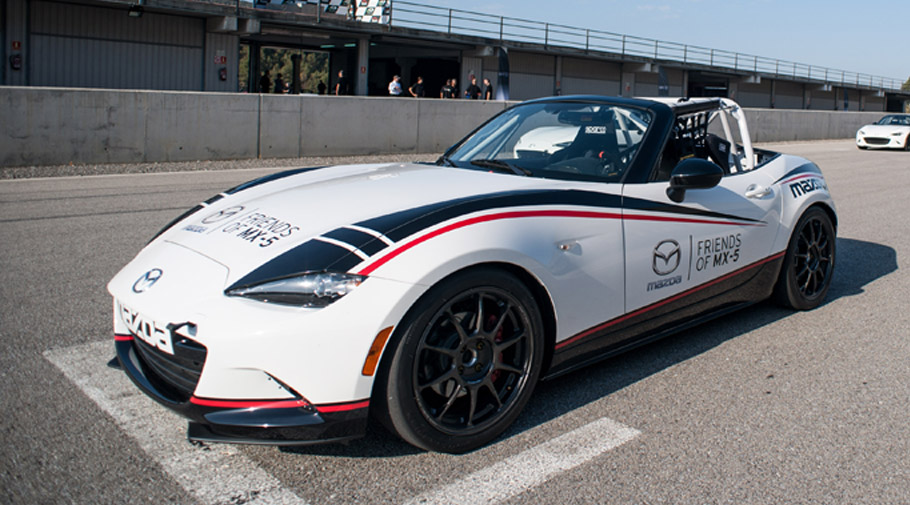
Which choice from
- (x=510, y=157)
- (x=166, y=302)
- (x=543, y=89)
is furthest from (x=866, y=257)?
(x=543, y=89)

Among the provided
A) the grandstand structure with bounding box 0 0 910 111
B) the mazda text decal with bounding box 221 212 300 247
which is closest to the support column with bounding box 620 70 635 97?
the grandstand structure with bounding box 0 0 910 111

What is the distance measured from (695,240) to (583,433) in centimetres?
133

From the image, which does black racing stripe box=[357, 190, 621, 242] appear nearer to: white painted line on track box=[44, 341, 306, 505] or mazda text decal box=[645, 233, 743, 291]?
mazda text decal box=[645, 233, 743, 291]

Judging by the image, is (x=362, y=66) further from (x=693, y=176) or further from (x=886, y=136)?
(x=693, y=176)

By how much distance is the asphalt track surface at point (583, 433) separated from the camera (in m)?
2.73

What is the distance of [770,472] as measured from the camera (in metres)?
2.91

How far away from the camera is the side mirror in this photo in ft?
12.5

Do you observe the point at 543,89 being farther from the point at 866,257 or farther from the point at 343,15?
the point at 866,257

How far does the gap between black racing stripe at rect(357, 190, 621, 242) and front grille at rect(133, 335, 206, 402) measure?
773mm

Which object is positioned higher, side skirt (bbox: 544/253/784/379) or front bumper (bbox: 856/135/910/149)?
front bumper (bbox: 856/135/910/149)

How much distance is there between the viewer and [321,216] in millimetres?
3219

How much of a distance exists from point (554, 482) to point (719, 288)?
6.45 feet

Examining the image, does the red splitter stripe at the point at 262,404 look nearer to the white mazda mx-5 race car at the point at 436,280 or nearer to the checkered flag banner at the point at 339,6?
the white mazda mx-5 race car at the point at 436,280

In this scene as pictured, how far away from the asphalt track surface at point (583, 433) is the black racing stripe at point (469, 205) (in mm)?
850
